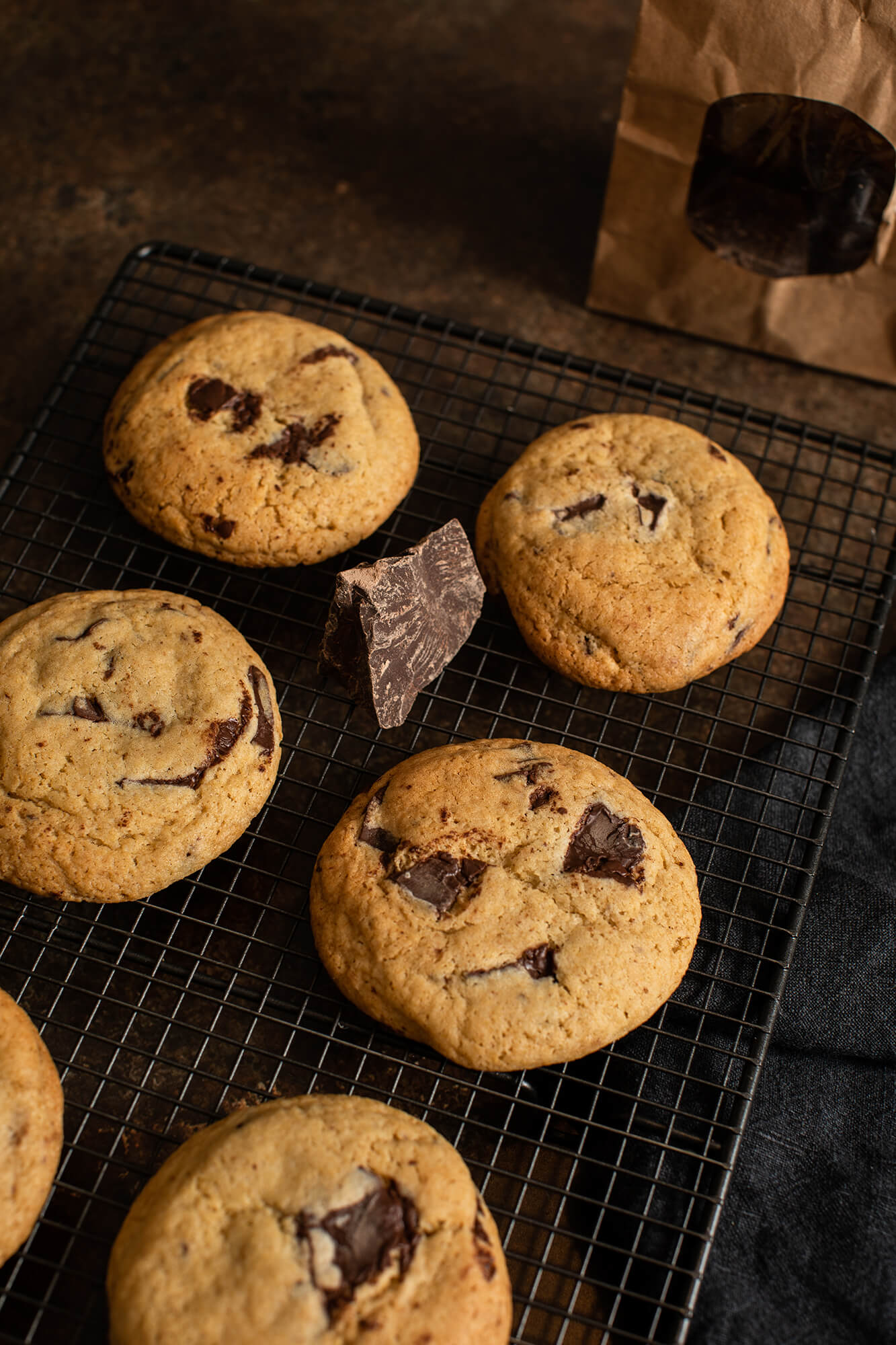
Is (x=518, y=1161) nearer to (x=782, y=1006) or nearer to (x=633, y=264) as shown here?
(x=782, y=1006)

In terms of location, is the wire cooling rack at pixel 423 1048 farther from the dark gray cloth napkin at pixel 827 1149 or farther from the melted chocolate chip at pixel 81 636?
the melted chocolate chip at pixel 81 636

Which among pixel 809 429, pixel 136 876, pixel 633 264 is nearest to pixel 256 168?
pixel 633 264

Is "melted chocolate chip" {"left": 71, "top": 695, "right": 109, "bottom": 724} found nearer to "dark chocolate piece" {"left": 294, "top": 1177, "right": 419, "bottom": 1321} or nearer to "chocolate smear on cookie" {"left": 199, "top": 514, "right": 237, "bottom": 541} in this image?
"chocolate smear on cookie" {"left": 199, "top": 514, "right": 237, "bottom": 541}

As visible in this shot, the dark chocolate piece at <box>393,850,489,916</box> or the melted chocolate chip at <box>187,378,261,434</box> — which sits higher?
the melted chocolate chip at <box>187,378,261,434</box>

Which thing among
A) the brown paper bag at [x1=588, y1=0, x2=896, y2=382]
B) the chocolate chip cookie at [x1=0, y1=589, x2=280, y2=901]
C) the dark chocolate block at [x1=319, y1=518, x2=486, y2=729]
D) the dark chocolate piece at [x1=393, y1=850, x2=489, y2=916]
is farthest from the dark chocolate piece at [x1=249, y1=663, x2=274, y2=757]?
the brown paper bag at [x1=588, y1=0, x2=896, y2=382]

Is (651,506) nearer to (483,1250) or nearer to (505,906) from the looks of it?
(505,906)

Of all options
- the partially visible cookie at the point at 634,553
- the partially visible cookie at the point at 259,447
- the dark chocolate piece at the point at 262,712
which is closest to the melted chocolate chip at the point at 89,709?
the dark chocolate piece at the point at 262,712
